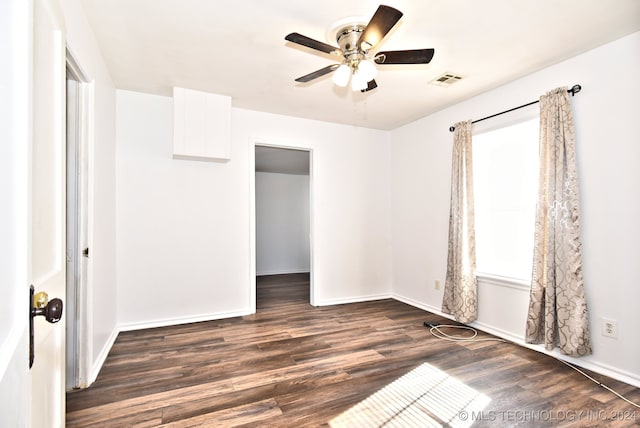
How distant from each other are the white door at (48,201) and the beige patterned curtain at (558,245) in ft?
10.3

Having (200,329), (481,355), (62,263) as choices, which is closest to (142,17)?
(62,263)

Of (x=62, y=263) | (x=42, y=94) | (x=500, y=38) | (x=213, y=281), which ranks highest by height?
(x=500, y=38)

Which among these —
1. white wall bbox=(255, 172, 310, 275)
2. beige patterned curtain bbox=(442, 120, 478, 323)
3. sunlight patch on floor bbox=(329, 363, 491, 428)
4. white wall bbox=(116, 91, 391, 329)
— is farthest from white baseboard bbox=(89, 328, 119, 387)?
white wall bbox=(255, 172, 310, 275)

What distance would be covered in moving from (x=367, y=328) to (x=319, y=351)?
0.77 m

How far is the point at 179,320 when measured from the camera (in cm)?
346

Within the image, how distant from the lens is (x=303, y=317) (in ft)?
12.2

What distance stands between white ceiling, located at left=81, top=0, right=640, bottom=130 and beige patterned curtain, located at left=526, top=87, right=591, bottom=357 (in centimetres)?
41

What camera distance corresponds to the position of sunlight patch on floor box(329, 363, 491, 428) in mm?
1820

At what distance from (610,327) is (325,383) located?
2.13 meters

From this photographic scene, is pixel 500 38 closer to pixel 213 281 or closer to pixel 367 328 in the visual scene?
pixel 367 328

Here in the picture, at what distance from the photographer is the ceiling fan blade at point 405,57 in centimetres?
198

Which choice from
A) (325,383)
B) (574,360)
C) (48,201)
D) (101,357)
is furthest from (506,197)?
(101,357)

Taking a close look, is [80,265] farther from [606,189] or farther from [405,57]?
[606,189]

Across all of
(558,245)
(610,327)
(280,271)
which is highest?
(558,245)
